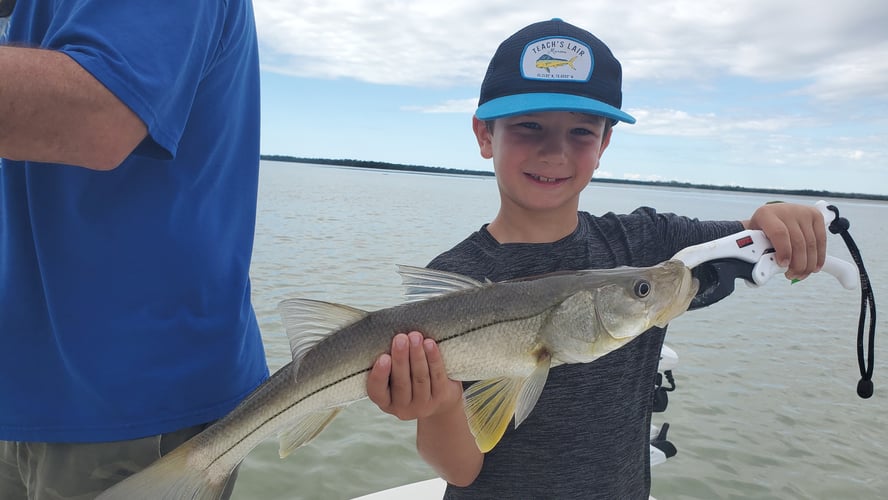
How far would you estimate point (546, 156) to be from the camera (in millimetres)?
2391

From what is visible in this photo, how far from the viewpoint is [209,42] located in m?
1.66

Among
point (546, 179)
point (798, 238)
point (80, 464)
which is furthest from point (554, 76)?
point (80, 464)

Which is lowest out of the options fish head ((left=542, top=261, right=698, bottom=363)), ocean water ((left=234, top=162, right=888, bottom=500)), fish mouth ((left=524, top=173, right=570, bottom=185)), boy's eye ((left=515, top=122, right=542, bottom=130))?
ocean water ((left=234, top=162, right=888, bottom=500))

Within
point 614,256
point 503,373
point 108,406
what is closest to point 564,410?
point 503,373

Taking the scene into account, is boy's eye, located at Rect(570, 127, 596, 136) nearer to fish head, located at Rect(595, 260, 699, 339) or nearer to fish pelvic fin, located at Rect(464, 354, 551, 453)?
fish head, located at Rect(595, 260, 699, 339)

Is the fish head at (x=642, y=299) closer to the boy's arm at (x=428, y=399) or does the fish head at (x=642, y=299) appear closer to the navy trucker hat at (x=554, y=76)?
the boy's arm at (x=428, y=399)

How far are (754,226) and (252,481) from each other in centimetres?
475

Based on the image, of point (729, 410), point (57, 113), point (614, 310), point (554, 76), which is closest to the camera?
point (57, 113)

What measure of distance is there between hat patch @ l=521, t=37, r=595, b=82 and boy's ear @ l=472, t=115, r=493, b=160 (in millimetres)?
421

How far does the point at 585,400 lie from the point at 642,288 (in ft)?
2.14

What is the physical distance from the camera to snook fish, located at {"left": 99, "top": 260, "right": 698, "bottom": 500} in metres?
1.88

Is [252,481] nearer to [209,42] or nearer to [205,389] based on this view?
[205,389]

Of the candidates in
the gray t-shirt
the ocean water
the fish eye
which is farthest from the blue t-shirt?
the ocean water

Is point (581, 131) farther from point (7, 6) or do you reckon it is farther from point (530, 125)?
point (7, 6)
